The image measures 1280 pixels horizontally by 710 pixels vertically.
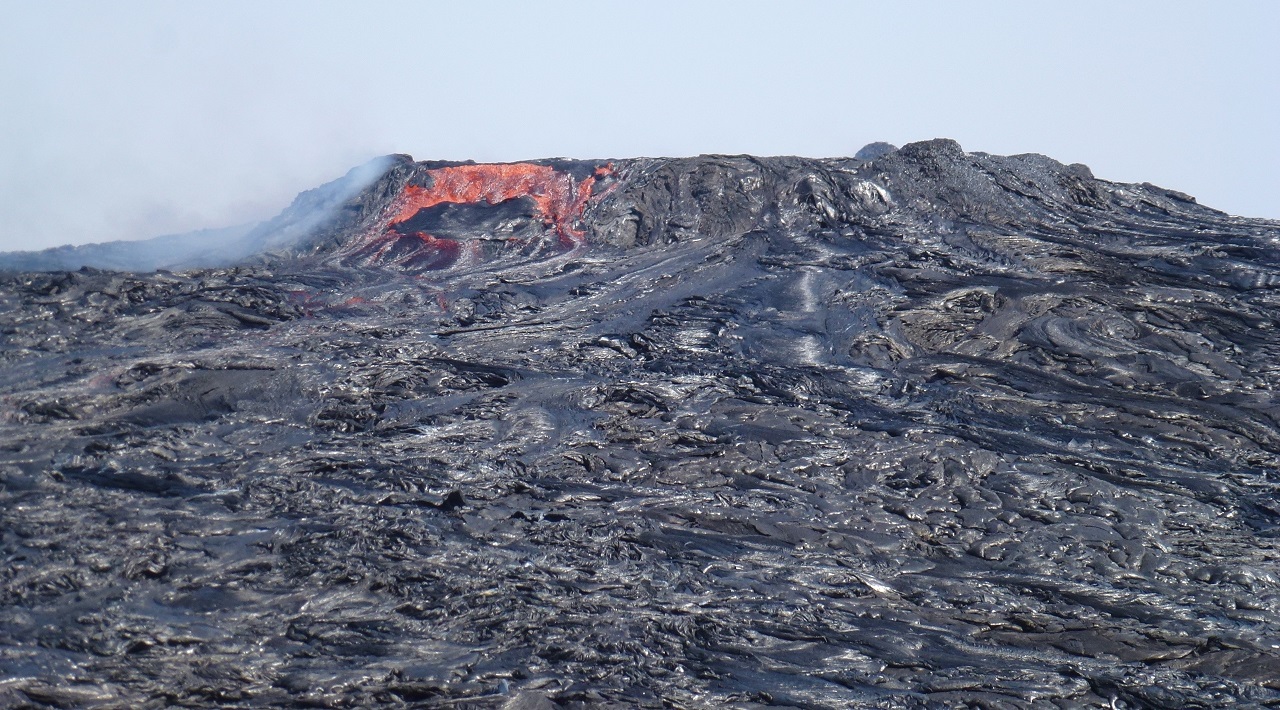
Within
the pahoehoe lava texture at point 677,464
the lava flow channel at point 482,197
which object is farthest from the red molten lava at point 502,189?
the pahoehoe lava texture at point 677,464

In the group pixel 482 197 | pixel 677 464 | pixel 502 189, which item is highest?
pixel 502 189

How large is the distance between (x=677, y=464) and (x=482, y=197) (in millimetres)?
6396

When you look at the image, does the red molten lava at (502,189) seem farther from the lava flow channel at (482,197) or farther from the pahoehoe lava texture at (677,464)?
the pahoehoe lava texture at (677,464)

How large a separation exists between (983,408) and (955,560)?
2.00 meters

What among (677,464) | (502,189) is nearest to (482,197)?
(502,189)

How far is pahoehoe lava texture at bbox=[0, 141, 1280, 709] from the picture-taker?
14.4 ft

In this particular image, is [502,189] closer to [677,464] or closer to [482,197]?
[482,197]

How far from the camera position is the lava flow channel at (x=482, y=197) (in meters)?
10.9

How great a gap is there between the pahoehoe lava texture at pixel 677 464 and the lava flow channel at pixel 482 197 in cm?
11

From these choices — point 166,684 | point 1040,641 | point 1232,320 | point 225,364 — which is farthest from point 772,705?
point 1232,320

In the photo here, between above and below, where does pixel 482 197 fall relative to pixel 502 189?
below

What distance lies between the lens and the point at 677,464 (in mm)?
6281

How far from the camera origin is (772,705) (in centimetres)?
409

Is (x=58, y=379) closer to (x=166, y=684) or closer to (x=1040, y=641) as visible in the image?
(x=166, y=684)
